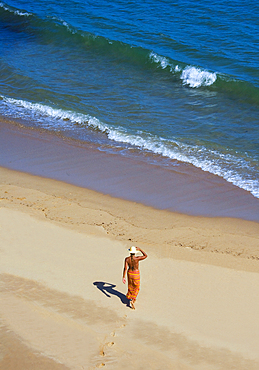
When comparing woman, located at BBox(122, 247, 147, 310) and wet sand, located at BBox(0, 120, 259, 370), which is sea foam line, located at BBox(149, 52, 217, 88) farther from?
woman, located at BBox(122, 247, 147, 310)

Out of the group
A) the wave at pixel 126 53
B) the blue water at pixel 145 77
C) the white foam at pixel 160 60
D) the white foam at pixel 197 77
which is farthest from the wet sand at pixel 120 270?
the white foam at pixel 160 60

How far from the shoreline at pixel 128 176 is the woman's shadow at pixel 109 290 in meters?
2.86

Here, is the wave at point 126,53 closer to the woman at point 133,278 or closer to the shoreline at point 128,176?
the shoreline at point 128,176

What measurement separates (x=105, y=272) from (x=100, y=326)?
1255 mm

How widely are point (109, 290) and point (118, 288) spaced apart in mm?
164

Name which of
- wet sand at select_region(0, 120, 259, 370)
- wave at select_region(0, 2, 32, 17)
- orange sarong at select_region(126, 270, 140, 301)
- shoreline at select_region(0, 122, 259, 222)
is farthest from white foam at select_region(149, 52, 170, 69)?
orange sarong at select_region(126, 270, 140, 301)

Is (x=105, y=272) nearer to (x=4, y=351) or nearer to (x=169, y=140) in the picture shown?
(x=4, y=351)

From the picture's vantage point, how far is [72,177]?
35.8 ft

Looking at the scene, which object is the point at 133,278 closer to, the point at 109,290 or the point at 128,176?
the point at 109,290

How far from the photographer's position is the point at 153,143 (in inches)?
489

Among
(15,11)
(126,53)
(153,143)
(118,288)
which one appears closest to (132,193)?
(153,143)

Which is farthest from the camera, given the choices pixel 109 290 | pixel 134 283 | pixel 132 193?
pixel 132 193

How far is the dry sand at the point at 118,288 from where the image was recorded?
6.00 metres

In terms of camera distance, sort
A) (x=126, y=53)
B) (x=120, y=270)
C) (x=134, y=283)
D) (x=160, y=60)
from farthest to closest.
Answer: (x=126, y=53)
(x=160, y=60)
(x=120, y=270)
(x=134, y=283)
